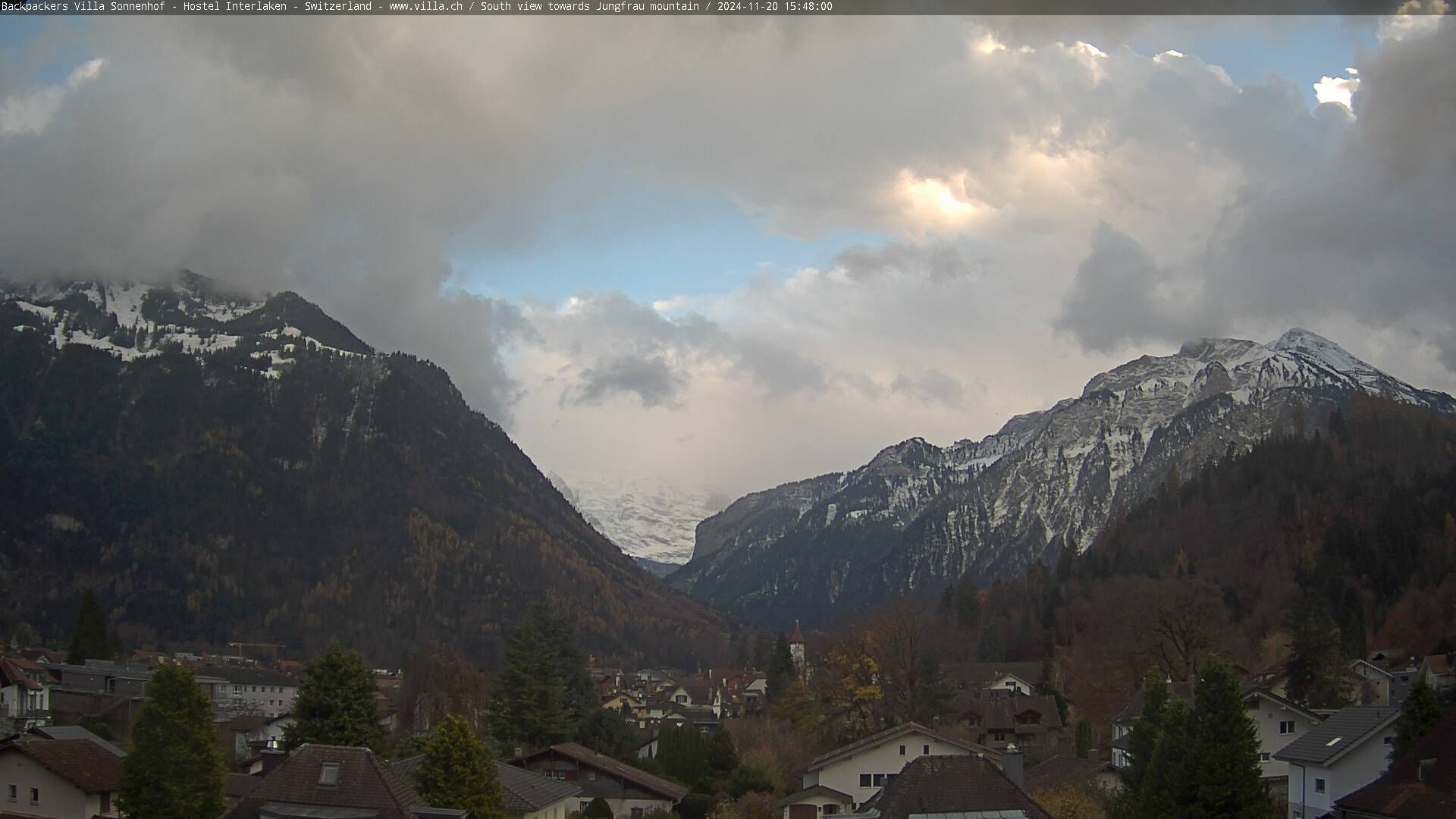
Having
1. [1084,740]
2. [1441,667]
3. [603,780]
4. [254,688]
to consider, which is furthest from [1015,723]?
[254,688]

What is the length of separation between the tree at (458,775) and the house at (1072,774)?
25152 mm

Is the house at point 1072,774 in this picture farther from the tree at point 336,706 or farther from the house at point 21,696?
the house at point 21,696

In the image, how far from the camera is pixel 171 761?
4500 cm

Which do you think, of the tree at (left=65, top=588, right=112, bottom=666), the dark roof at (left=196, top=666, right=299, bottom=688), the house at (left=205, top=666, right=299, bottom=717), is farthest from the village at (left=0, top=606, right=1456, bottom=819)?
the dark roof at (left=196, top=666, right=299, bottom=688)

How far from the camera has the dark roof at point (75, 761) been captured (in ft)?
162

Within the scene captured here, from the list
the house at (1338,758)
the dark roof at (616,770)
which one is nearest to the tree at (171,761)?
the dark roof at (616,770)

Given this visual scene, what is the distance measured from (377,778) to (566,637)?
43.4 meters

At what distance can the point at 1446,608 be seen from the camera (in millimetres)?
110188

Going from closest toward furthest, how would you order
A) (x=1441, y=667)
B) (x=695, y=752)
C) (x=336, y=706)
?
(x=336, y=706) < (x=695, y=752) < (x=1441, y=667)

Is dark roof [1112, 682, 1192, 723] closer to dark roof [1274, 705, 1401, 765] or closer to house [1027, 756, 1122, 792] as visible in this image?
house [1027, 756, 1122, 792]

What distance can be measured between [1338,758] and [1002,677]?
6574 cm

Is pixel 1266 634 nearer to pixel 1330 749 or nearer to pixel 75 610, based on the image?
pixel 1330 749

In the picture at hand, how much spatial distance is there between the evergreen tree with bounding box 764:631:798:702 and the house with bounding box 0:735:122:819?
6616 centimetres

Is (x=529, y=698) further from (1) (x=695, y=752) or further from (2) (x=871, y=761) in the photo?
(2) (x=871, y=761)
